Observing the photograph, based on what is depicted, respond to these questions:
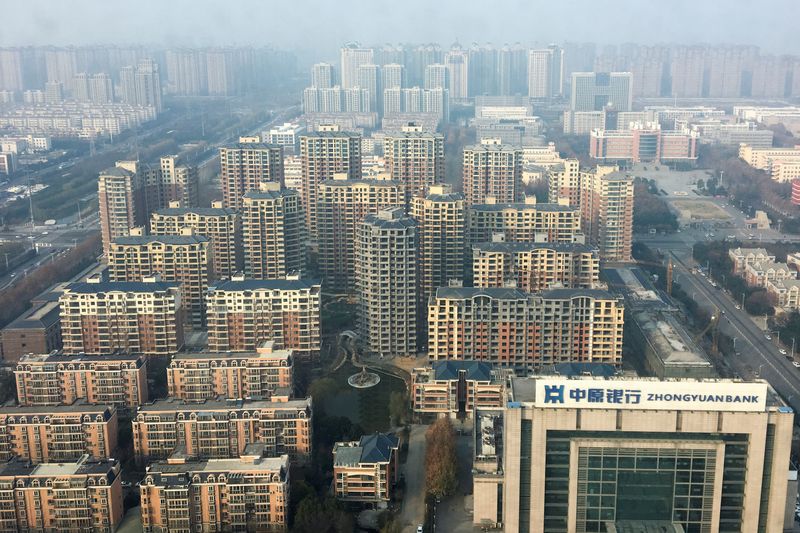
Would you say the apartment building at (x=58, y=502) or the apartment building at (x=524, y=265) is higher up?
the apartment building at (x=524, y=265)

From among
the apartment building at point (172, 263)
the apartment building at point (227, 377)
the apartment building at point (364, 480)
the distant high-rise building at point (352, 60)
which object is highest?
the distant high-rise building at point (352, 60)

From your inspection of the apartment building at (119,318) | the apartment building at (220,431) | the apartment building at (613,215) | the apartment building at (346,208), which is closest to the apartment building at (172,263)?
the apartment building at (119,318)

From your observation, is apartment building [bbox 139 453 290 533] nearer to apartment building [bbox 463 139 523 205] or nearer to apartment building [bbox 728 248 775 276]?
apartment building [bbox 463 139 523 205]

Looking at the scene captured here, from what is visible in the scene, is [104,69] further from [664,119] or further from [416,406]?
[416,406]

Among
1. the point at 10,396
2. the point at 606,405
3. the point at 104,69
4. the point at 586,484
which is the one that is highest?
the point at 104,69

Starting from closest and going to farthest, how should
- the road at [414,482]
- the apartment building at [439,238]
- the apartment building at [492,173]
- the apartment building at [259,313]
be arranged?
1. the road at [414,482]
2. the apartment building at [259,313]
3. the apartment building at [439,238]
4. the apartment building at [492,173]

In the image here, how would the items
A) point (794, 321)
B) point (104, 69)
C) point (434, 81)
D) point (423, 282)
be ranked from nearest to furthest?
point (794, 321)
point (423, 282)
point (104, 69)
point (434, 81)

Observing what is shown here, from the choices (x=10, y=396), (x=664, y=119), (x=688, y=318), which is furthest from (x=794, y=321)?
(x=664, y=119)

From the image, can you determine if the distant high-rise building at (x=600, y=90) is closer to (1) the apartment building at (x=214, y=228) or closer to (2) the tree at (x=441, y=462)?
(1) the apartment building at (x=214, y=228)
